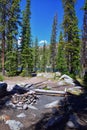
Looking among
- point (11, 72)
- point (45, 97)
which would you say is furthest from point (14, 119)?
point (11, 72)

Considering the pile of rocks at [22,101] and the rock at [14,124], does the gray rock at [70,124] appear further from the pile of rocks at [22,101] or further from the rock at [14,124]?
the pile of rocks at [22,101]

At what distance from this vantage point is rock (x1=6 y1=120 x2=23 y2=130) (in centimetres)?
1120

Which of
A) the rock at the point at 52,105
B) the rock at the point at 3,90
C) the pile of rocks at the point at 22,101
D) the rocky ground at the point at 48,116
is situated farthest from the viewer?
the rock at the point at 3,90

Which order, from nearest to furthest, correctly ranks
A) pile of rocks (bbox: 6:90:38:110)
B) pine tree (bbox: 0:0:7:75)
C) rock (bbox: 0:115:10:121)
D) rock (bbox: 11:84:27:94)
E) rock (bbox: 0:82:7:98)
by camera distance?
rock (bbox: 0:115:10:121) → pile of rocks (bbox: 6:90:38:110) → rock (bbox: 0:82:7:98) → rock (bbox: 11:84:27:94) → pine tree (bbox: 0:0:7:75)

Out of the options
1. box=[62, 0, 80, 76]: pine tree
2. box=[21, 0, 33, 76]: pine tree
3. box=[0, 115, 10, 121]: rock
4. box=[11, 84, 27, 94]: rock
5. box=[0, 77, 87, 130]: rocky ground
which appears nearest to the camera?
box=[0, 77, 87, 130]: rocky ground

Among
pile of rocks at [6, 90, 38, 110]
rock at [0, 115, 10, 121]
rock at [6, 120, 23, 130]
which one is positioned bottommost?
rock at [6, 120, 23, 130]

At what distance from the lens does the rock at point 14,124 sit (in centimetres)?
1120

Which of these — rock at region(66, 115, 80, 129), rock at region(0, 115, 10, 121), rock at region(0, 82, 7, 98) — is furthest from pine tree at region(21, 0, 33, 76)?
rock at region(66, 115, 80, 129)

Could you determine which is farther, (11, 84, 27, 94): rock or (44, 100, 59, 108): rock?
(11, 84, 27, 94): rock

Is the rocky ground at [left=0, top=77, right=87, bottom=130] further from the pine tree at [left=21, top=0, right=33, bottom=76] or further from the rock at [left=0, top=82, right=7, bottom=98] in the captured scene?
the pine tree at [left=21, top=0, right=33, bottom=76]

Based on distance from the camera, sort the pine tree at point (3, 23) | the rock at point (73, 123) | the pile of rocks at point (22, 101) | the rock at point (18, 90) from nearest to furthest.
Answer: the rock at point (73, 123), the pile of rocks at point (22, 101), the rock at point (18, 90), the pine tree at point (3, 23)

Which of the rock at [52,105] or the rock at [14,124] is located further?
the rock at [52,105]

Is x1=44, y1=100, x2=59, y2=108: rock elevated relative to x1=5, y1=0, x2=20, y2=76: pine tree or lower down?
lower down

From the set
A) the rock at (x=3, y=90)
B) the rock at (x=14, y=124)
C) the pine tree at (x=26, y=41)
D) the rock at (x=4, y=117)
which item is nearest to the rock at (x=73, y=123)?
the rock at (x=14, y=124)
